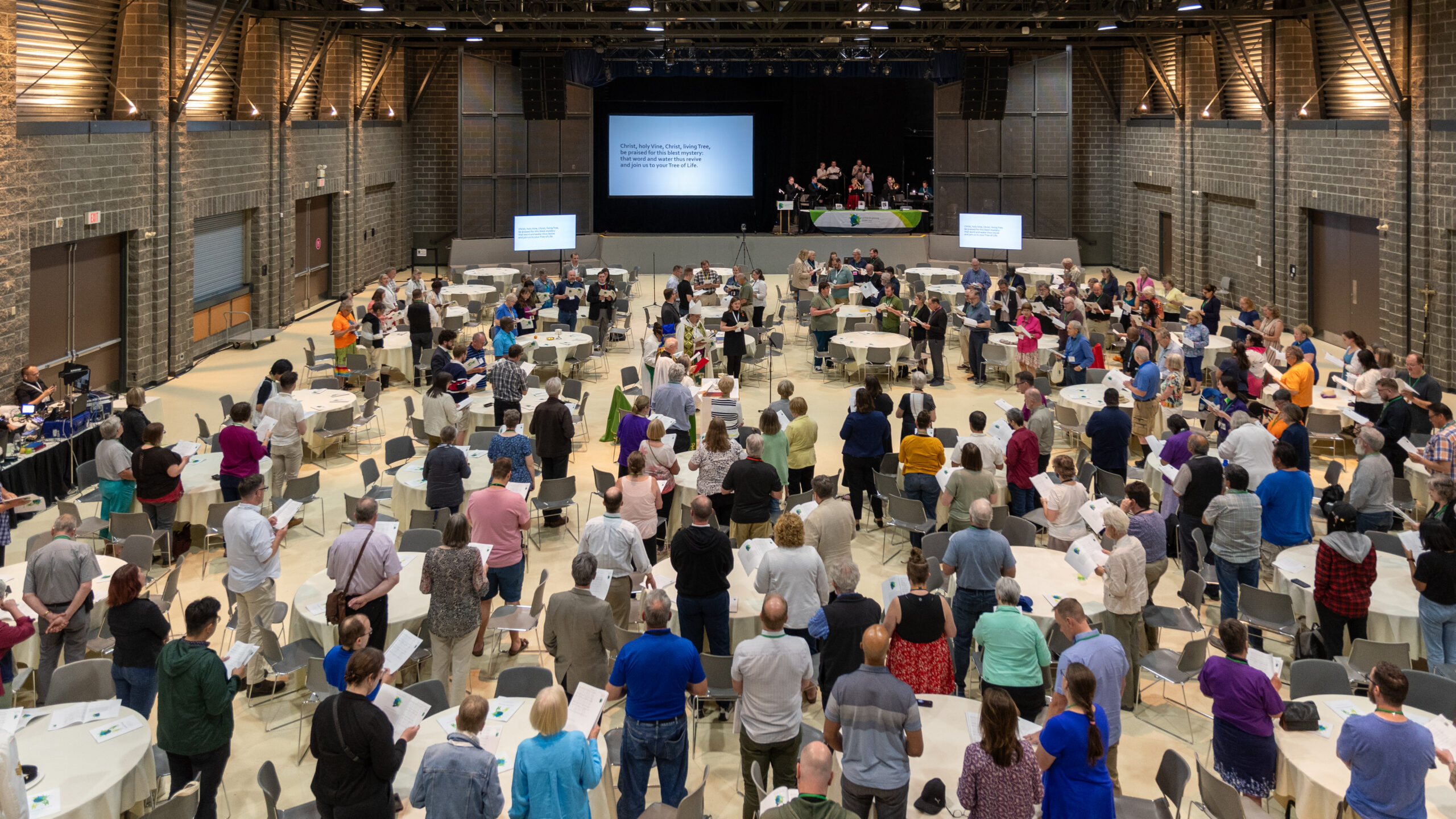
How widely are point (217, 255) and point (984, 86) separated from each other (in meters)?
17.1

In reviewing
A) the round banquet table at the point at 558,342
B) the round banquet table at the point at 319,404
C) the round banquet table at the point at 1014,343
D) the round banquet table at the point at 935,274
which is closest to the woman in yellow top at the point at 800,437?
the round banquet table at the point at 319,404

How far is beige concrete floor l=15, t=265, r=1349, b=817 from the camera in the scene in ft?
22.0

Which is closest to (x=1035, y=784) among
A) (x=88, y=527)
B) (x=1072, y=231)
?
(x=88, y=527)

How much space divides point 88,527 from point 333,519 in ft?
7.80

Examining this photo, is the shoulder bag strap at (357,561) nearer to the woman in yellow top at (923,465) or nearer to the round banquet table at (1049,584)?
the round banquet table at (1049,584)

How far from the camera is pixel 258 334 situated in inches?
785

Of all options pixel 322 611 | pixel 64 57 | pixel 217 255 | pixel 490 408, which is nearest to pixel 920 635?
pixel 322 611

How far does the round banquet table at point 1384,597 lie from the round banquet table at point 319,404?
31.4ft

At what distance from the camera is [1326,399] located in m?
12.5

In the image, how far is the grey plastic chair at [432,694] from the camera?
5914mm

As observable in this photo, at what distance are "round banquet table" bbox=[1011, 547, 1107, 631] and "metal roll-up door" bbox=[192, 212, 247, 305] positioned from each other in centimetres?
1449

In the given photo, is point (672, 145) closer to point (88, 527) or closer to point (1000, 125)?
point (1000, 125)

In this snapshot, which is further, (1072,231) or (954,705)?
(1072,231)

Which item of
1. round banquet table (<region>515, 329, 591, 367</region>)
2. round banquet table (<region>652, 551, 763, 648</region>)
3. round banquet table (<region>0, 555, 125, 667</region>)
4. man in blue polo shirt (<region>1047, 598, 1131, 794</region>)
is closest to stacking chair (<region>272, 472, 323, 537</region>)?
round banquet table (<region>0, 555, 125, 667</region>)
